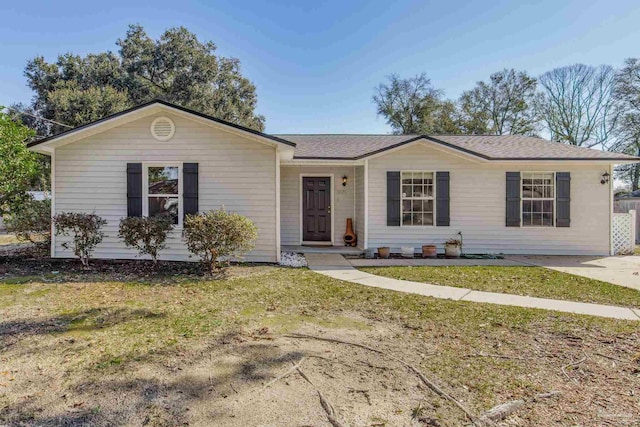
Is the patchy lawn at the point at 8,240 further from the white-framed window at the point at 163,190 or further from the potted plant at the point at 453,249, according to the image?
the potted plant at the point at 453,249

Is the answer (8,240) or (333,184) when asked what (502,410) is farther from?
(8,240)

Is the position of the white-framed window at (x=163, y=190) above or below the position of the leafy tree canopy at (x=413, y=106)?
below

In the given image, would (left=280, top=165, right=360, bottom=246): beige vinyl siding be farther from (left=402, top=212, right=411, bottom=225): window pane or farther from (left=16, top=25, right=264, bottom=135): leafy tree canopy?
(left=16, top=25, right=264, bottom=135): leafy tree canopy

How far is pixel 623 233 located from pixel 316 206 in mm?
8684

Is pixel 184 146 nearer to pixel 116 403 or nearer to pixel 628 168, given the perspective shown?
pixel 116 403

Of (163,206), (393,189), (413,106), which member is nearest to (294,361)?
(163,206)

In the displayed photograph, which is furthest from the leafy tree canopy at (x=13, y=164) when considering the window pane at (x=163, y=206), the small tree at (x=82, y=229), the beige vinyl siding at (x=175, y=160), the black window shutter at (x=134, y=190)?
the window pane at (x=163, y=206)

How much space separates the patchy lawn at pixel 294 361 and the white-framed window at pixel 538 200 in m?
5.93

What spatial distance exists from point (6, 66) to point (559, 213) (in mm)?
31409

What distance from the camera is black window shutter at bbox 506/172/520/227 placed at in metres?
9.77

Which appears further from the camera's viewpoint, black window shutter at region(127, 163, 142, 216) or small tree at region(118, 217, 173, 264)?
black window shutter at region(127, 163, 142, 216)

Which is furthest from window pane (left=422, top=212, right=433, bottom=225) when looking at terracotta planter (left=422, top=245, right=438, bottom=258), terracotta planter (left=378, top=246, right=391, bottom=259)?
terracotta planter (left=378, top=246, right=391, bottom=259)

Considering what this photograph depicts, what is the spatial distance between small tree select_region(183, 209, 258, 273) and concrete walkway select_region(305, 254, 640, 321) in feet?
5.72

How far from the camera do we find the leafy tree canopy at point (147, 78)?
25.0 m
